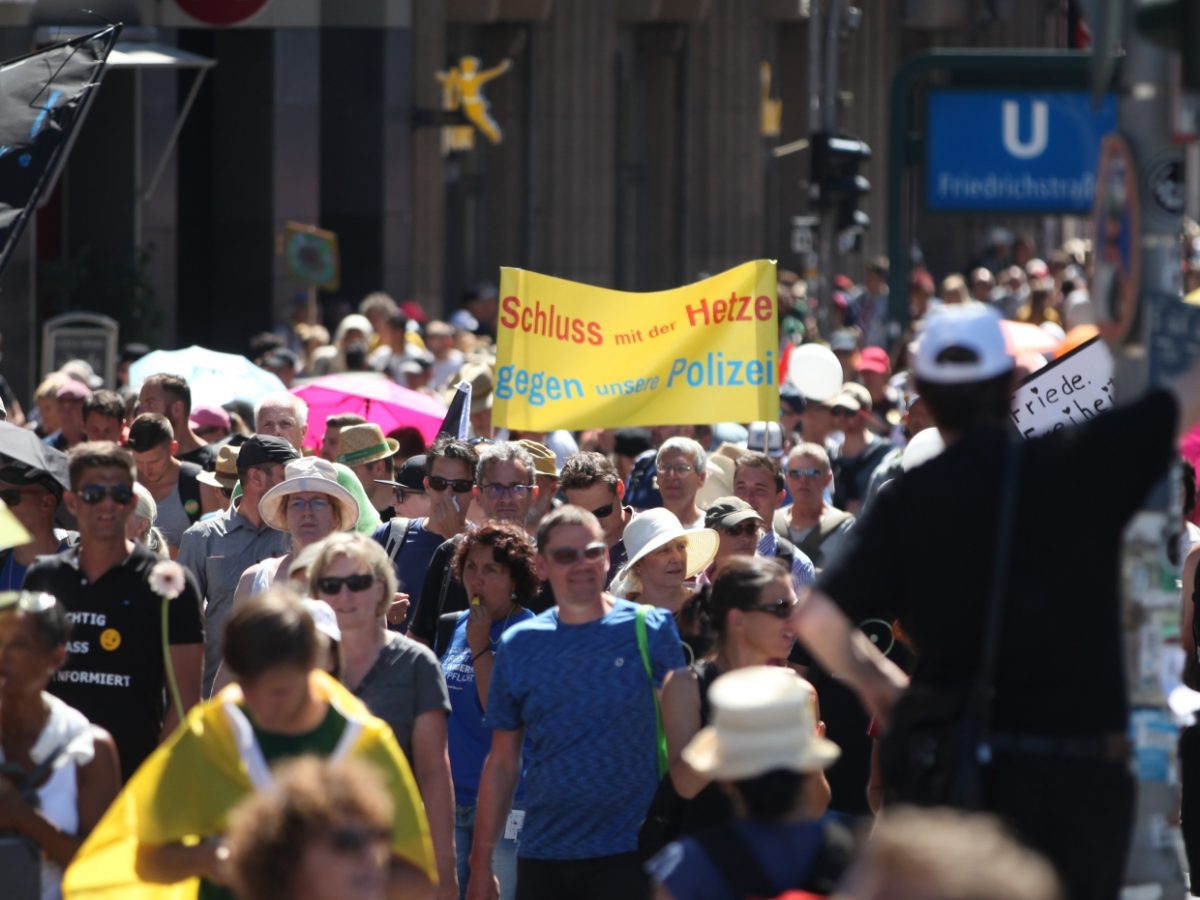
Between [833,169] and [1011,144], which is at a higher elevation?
[1011,144]

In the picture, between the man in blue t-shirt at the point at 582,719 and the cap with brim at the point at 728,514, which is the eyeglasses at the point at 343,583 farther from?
the cap with brim at the point at 728,514

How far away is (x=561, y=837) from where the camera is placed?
22.6 feet

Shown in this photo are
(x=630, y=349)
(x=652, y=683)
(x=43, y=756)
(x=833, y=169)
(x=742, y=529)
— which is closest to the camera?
(x=43, y=756)

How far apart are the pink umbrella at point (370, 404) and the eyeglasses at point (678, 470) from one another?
263cm

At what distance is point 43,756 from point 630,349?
5.82 metres

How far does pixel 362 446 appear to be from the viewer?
422 inches

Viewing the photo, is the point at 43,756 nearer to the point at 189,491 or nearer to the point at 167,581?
the point at 167,581

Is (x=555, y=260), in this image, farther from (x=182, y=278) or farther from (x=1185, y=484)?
(x=1185, y=484)

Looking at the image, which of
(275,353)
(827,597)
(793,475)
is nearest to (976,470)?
(827,597)

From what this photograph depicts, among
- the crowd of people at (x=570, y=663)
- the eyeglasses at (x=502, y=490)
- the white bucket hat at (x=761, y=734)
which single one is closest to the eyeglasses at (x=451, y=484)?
the crowd of people at (x=570, y=663)

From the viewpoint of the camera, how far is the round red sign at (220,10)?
25312 mm

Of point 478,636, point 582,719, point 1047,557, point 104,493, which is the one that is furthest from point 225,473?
point 1047,557

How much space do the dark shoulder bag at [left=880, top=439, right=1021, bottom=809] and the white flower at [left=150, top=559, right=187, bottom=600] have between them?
289 centimetres

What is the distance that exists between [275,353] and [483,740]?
9708mm
